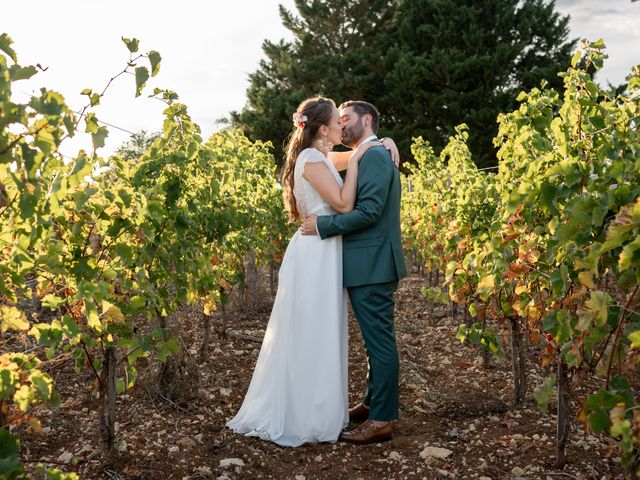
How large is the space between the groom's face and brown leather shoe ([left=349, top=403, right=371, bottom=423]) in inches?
62.8

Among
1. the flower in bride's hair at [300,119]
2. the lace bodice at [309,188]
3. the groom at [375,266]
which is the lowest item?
the groom at [375,266]

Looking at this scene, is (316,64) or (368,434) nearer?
(368,434)

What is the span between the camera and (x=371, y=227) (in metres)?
3.63

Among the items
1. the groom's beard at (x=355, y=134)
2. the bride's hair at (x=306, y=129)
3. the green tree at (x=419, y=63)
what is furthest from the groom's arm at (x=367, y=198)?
the green tree at (x=419, y=63)

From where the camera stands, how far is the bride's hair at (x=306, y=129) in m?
3.73

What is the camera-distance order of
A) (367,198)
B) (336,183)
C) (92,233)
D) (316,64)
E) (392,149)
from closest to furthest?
(92,233) < (367,198) < (336,183) < (392,149) < (316,64)

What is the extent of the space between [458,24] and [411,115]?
351cm

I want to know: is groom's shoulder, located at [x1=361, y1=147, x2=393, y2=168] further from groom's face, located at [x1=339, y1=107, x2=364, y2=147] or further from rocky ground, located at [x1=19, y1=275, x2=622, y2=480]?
rocky ground, located at [x1=19, y1=275, x2=622, y2=480]

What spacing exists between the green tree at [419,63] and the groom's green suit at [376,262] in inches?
679

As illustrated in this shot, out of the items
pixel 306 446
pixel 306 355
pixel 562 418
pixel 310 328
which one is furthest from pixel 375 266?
pixel 562 418

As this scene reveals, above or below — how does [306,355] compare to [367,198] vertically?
below

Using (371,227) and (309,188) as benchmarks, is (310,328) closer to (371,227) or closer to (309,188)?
(371,227)

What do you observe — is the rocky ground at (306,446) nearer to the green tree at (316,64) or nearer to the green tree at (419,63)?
the green tree at (419,63)

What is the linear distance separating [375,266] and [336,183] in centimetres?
52
